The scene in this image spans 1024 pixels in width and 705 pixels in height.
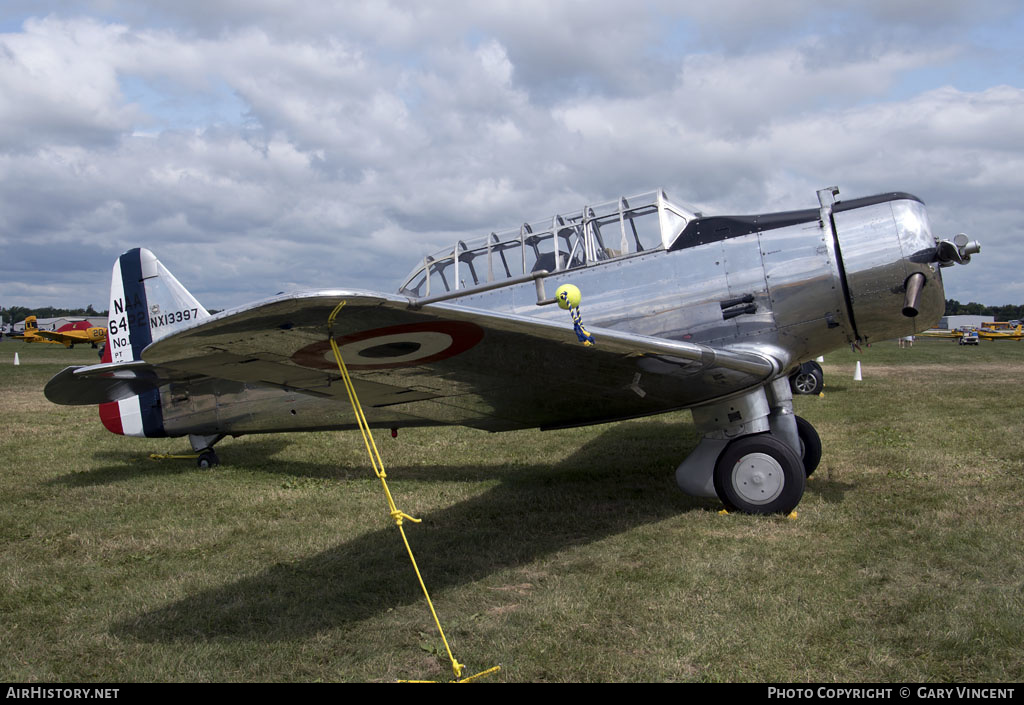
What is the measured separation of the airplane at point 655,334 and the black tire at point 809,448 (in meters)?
0.02

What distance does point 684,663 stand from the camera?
10.3 ft

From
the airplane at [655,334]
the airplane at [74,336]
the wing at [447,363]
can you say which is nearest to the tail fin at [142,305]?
the airplane at [655,334]

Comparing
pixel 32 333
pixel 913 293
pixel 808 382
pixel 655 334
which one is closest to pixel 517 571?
pixel 655 334

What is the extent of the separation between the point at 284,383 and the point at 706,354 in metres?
2.81

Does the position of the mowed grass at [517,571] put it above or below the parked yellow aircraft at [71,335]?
below

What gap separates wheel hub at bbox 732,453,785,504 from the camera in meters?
5.31

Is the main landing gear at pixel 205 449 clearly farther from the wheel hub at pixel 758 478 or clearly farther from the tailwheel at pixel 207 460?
the wheel hub at pixel 758 478

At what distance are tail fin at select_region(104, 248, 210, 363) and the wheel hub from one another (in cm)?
630

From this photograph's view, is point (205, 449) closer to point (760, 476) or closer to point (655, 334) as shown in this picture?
point (655, 334)

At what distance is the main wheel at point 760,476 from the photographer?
526 cm

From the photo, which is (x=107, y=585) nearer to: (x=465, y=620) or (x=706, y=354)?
(x=465, y=620)

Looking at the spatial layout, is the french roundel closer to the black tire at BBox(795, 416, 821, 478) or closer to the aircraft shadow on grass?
the aircraft shadow on grass
